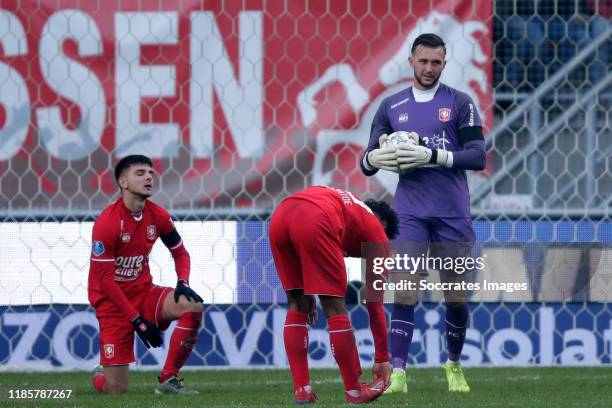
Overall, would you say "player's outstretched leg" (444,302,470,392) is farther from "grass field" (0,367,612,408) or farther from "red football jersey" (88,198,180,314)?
"red football jersey" (88,198,180,314)

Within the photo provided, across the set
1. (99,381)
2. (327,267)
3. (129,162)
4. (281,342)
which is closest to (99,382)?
(99,381)

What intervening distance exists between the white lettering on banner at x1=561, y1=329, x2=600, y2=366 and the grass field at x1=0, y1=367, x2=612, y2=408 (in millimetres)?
120

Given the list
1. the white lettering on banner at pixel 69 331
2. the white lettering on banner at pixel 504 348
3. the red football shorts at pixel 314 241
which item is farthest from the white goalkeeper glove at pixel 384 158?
the white lettering on banner at pixel 69 331

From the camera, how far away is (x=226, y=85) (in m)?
7.18

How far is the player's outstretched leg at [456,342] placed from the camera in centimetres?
600

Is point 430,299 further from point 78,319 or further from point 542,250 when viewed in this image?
point 78,319

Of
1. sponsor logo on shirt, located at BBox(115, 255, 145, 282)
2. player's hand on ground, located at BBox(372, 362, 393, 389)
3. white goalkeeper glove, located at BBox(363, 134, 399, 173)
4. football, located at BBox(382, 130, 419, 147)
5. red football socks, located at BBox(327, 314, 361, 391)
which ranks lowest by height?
player's hand on ground, located at BBox(372, 362, 393, 389)

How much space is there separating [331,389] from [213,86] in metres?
1.86

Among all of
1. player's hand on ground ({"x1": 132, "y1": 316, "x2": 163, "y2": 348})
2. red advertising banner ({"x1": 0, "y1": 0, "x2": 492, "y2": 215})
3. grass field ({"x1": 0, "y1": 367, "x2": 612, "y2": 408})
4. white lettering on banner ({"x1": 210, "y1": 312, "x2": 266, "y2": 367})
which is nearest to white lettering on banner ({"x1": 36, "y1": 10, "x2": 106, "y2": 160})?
red advertising banner ({"x1": 0, "y1": 0, "x2": 492, "y2": 215})

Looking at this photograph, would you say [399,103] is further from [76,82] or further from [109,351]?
[76,82]

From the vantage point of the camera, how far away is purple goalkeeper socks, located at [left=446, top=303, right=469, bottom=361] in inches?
236

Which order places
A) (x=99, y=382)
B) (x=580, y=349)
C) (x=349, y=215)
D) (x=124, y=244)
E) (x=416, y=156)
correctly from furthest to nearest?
(x=580, y=349) → (x=124, y=244) → (x=99, y=382) → (x=416, y=156) → (x=349, y=215)

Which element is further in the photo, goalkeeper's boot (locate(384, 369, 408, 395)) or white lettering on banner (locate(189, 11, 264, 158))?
white lettering on banner (locate(189, 11, 264, 158))

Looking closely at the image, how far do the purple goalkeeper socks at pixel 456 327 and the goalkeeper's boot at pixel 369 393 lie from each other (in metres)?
1.01
